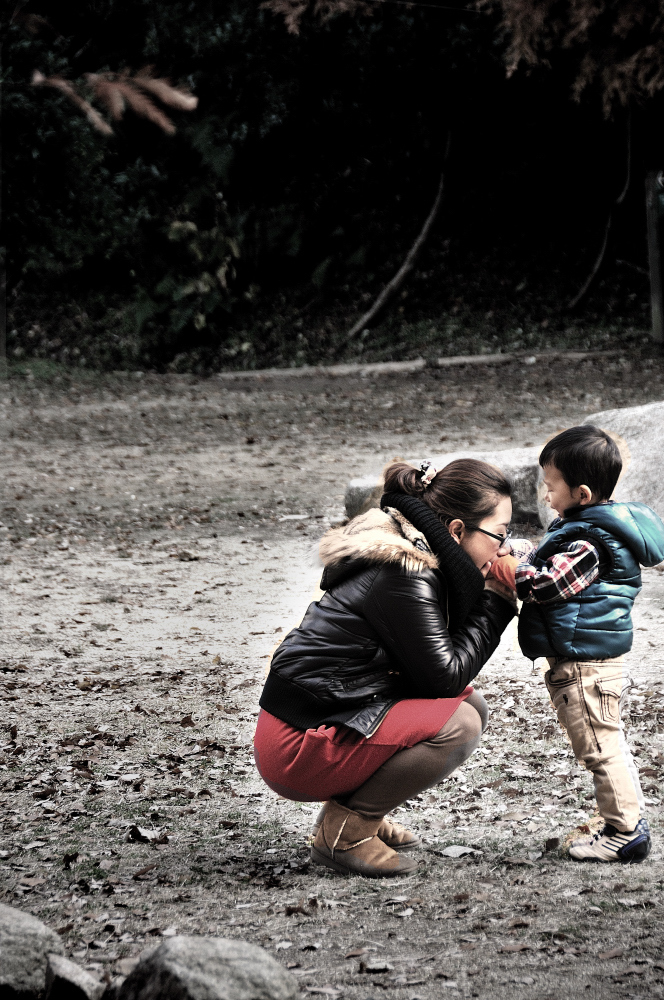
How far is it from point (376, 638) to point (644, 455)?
4.40 metres

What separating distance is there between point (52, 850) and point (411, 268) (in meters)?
15.8

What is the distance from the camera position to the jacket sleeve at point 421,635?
296cm

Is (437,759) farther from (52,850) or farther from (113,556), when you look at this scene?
(113,556)

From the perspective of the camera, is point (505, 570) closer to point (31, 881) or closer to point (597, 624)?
point (597, 624)

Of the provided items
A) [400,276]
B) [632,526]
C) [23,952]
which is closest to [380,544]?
[632,526]

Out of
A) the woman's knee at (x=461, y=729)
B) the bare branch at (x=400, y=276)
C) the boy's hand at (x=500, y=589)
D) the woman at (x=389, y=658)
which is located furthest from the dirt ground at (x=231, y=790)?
the bare branch at (x=400, y=276)

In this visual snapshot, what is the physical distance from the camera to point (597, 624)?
10.3 feet

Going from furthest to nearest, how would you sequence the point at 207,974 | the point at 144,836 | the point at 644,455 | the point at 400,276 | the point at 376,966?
the point at 400,276
the point at 644,455
the point at 144,836
the point at 376,966
the point at 207,974

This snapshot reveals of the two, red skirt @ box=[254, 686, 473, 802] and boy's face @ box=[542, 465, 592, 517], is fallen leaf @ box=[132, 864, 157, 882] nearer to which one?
red skirt @ box=[254, 686, 473, 802]

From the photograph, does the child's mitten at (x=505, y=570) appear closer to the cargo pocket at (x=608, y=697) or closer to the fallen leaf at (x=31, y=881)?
the cargo pocket at (x=608, y=697)

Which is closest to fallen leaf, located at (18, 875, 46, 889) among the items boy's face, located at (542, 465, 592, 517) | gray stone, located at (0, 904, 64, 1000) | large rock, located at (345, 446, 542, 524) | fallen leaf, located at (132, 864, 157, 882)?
fallen leaf, located at (132, 864, 157, 882)

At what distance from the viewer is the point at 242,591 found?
21.8 ft

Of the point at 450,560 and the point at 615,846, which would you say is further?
the point at 615,846

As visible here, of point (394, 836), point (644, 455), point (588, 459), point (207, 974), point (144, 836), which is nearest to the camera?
point (207, 974)
